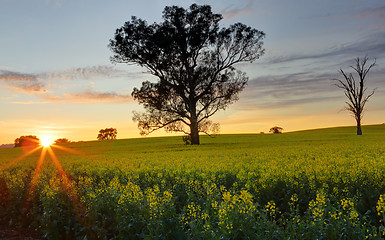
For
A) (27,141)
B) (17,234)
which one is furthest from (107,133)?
(17,234)

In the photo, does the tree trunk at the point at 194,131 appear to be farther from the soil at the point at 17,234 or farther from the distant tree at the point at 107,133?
the distant tree at the point at 107,133

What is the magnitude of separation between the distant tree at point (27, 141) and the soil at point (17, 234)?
73395 millimetres

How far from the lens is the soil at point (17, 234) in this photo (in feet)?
33.7

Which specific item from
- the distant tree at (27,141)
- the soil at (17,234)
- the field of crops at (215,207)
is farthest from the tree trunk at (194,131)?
the distant tree at (27,141)

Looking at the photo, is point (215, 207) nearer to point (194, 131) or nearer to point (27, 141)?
point (194, 131)

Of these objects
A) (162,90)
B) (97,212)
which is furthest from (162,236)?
(162,90)

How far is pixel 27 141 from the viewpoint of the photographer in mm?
81812

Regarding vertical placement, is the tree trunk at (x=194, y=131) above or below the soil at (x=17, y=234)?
above

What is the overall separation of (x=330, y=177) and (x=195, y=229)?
17.8 ft

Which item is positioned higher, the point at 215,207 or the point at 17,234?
the point at 215,207

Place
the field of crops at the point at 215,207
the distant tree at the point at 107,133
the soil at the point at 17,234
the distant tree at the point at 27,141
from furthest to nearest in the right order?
the distant tree at the point at 107,133 → the distant tree at the point at 27,141 → the soil at the point at 17,234 → the field of crops at the point at 215,207

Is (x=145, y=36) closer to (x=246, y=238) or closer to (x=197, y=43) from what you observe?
(x=197, y=43)

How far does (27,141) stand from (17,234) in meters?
79.6

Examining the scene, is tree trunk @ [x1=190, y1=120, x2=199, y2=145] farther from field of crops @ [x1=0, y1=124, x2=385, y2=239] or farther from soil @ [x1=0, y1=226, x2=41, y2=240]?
soil @ [x1=0, y1=226, x2=41, y2=240]
